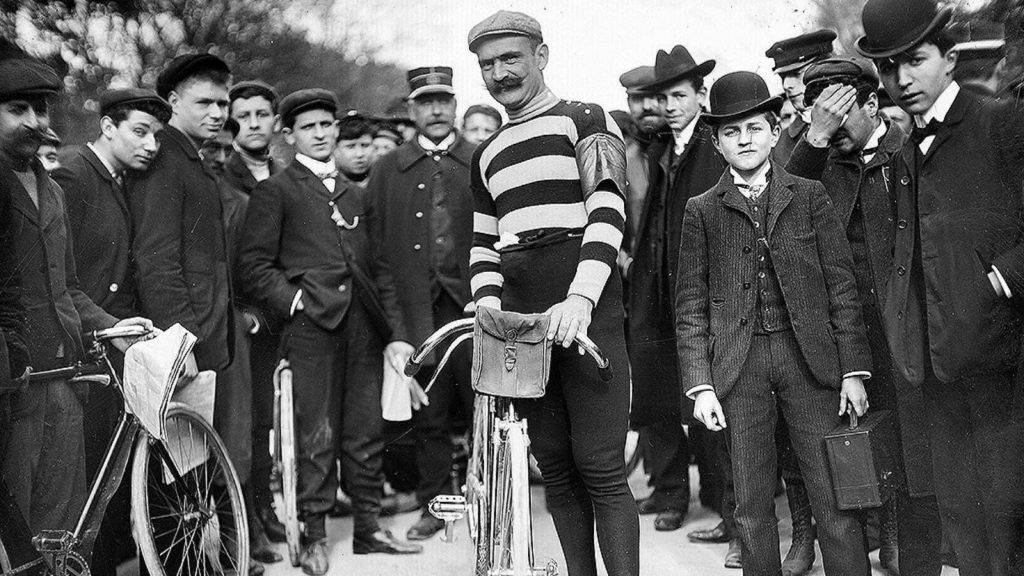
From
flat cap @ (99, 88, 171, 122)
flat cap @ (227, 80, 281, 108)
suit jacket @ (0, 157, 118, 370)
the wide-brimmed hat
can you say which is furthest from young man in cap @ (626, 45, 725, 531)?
suit jacket @ (0, 157, 118, 370)

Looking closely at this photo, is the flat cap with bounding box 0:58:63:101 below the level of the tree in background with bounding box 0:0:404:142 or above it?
below

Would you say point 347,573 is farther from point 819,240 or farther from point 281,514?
point 819,240

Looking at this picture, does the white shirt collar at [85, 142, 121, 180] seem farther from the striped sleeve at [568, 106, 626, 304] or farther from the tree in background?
the striped sleeve at [568, 106, 626, 304]

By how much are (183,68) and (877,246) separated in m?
3.03

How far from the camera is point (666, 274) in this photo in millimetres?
5195

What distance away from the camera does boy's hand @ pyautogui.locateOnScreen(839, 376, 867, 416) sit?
369cm

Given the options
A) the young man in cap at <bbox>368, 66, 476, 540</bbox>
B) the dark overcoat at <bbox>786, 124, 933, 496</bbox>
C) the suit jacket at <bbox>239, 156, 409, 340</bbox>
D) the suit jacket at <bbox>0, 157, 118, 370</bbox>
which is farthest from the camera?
the young man in cap at <bbox>368, 66, 476, 540</bbox>

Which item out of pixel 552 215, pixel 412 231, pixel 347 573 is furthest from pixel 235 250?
pixel 552 215

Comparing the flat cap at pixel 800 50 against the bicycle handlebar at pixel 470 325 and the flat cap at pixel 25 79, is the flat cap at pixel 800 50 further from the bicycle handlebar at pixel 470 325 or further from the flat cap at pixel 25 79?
the flat cap at pixel 25 79

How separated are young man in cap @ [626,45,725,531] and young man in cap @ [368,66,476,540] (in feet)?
2.95

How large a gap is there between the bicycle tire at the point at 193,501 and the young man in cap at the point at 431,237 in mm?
1095

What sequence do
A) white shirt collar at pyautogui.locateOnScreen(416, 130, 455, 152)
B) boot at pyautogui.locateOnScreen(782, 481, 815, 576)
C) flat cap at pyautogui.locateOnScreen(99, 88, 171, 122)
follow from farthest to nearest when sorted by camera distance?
white shirt collar at pyautogui.locateOnScreen(416, 130, 455, 152) < boot at pyautogui.locateOnScreen(782, 481, 815, 576) < flat cap at pyautogui.locateOnScreen(99, 88, 171, 122)

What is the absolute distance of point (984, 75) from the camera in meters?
3.66

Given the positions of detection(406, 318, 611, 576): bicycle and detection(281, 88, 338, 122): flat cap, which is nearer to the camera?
detection(406, 318, 611, 576): bicycle
